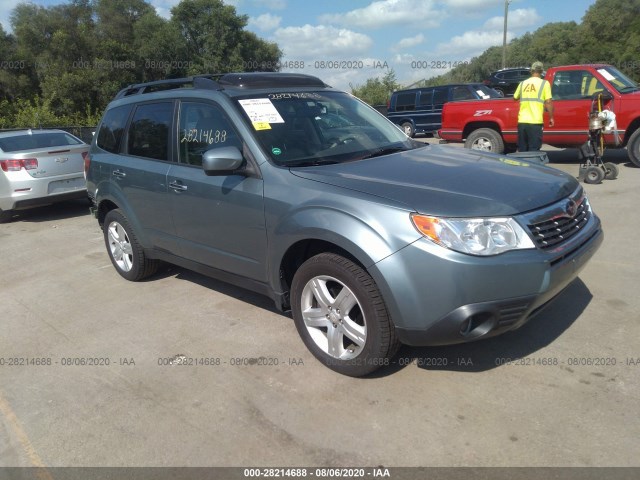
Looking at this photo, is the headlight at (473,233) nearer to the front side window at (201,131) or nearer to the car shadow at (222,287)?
the front side window at (201,131)

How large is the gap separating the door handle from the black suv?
15.5 meters

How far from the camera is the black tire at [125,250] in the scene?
5164 millimetres

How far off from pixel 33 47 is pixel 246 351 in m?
36.1

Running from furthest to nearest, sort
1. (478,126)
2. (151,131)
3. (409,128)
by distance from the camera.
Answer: (409,128) < (478,126) < (151,131)

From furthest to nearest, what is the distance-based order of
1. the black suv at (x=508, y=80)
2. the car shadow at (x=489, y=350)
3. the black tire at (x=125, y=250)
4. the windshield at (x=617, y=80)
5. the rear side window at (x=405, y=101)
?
the rear side window at (x=405, y=101), the black suv at (x=508, y=80), the windshield at (x=617, y=80), the black tire at (x=125, y=250), the car shadow at (x=489, y=350)

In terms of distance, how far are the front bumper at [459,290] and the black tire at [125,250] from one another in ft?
10.1

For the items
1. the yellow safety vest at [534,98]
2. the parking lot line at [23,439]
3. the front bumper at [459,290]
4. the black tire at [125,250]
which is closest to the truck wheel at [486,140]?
the yellow safety vest at [534,98]

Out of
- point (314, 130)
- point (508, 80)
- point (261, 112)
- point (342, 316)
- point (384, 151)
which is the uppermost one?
point (508, 80)

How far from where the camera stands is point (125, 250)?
5391mm

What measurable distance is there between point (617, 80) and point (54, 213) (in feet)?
35.6

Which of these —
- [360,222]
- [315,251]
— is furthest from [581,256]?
[315,251]

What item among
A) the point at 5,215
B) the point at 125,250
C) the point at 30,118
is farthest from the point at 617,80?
the point at 30,118

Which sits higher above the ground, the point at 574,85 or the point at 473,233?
the point at 574,85

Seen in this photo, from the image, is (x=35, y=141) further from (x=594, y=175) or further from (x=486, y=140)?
(x=594, y=175)
